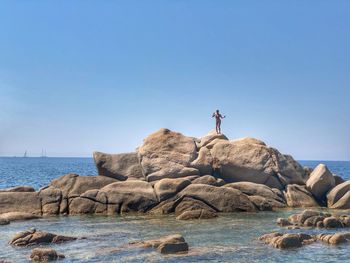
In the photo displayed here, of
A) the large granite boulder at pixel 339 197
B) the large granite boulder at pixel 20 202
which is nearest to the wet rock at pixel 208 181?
the large granite boulder at pixel 339 197

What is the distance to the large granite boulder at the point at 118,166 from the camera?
39.0m

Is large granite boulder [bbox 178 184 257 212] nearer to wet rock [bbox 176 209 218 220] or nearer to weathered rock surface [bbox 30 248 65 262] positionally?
wet rock [bbox 176 209 218 220]

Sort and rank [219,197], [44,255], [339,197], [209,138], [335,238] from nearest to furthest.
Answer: [44,255] → [335,238] → [219,197] → [339,197] → [209,138]

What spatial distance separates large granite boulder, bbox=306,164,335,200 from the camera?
3791cm

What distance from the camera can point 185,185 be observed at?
34844 millimetres

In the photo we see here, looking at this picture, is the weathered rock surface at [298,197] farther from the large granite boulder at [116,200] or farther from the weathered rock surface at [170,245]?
the weathered rock surface at [170,245]

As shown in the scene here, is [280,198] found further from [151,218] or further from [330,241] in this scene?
[330,241]

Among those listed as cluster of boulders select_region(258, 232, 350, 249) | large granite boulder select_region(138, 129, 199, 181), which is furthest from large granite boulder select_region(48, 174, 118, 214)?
cluster of boulders select_region(258, 232, 350, 249)

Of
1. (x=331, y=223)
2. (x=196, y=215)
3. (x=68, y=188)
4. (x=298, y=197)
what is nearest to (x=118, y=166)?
(x=68, y=188)

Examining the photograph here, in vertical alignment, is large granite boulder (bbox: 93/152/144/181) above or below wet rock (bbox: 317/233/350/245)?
above

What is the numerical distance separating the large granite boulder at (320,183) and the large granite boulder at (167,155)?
9.26m

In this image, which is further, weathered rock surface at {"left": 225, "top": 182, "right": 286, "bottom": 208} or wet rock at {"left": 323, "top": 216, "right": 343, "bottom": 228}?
weathered rock surface at {"left": 225, "top": 182, "right": 286, "bottom": 208}

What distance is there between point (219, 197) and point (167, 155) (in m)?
6.78

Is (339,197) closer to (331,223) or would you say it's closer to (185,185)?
(331,223)
